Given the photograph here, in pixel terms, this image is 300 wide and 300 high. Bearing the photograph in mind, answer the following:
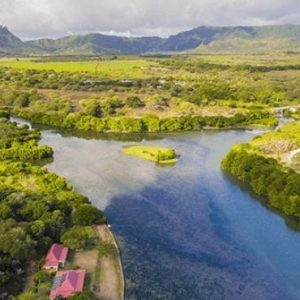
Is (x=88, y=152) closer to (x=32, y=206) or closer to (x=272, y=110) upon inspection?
(x=32, y=206)

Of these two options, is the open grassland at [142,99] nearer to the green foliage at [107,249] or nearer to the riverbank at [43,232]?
the riverbank at [43,232]

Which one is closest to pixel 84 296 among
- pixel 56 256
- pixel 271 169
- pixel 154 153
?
pixel 56 256

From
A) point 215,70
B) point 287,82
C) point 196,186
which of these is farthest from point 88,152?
point 215,70

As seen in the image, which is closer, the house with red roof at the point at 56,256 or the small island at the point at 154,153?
the house with red roof at the point at 56,256

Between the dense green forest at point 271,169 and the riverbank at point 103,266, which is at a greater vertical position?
the riverbank at point 103,266

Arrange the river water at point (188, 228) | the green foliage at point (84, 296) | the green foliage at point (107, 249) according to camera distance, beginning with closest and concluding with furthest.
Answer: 1. the green foliage at point (84, 296)
2. the river water at point (188, 228)
3. the green foliage at point (107, 249)

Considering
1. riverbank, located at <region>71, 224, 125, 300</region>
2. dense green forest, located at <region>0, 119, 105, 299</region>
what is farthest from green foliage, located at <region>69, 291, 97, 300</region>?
dense green forest, located at <region>0, 119, 105, 299</region>

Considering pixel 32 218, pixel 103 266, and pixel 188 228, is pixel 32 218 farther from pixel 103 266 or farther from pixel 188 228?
pixel 188 228

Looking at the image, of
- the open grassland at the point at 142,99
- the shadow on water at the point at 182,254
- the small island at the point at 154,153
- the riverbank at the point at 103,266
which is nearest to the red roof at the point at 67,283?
the riverbank at the point at 103,266
